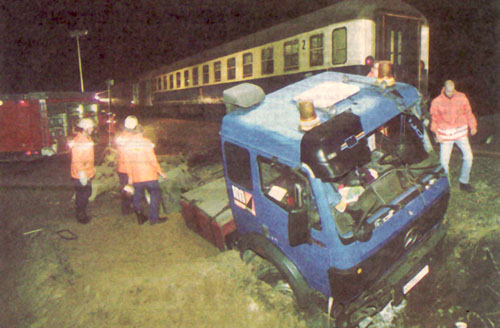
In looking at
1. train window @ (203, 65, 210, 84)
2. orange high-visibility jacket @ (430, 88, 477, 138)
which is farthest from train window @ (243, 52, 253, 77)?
orange high-visibility jacket @ (430, 88, 477, 138)

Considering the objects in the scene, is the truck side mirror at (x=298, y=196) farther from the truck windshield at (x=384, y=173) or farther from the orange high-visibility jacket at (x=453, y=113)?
the orange high-visibility jacket at (x=453, y=113)

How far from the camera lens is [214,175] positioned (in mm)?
5758

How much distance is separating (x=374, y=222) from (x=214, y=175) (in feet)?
10.7

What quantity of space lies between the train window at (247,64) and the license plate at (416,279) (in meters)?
10.5

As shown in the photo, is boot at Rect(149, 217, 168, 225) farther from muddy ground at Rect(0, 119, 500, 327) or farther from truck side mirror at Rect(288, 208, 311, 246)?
truck side mirror at Rect(288, 208, 311, 246)

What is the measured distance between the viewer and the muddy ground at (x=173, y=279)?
3.48 meters

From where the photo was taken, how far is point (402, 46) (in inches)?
375

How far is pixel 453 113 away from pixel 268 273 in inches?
142

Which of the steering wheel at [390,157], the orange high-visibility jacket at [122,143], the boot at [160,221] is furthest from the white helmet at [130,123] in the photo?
the steering wheel at [390,157]

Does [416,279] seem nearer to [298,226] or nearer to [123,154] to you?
[298,226]

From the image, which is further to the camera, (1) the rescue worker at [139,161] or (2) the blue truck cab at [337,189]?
(1) the rescue worker at [139,161]

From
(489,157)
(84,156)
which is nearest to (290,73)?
(489,157)

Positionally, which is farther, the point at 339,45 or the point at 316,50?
the point at 316,50

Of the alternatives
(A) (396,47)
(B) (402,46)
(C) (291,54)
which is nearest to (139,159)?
(C) (291,54)
